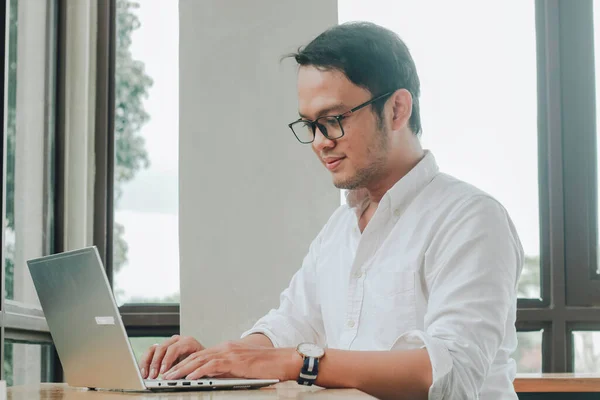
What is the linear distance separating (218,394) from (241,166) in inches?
68.2

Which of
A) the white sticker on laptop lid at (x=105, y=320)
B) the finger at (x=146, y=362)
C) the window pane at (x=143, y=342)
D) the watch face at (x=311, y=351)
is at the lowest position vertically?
the window pane at (x=143, y=342)

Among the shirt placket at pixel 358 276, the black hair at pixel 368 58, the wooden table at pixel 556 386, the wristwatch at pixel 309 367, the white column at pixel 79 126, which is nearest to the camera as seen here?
the wristwatch at pixel 309 367

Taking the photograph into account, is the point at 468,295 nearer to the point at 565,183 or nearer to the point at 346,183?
the point at 346,183

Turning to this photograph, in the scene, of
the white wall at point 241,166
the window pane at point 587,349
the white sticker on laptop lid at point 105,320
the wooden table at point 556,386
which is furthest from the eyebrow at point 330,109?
the window pane at point 587,349

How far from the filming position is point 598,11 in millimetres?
3383

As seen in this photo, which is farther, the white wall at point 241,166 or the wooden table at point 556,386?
the white wall at point 241,166

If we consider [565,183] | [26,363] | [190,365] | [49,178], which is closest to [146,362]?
[190,365]

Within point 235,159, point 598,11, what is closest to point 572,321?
point 598,11

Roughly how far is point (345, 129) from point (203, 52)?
1270 millimetres

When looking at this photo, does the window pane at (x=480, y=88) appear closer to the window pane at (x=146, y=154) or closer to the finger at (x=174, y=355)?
the window pane at (x=146, y=154)

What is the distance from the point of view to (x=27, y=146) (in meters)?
2.90

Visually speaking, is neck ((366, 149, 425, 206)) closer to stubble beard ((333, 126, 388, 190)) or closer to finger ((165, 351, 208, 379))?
stubble beard ((333, 126, 388, 190))

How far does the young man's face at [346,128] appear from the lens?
195 cm

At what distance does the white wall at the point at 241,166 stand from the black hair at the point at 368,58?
37.2 inches
